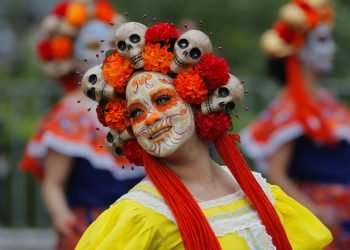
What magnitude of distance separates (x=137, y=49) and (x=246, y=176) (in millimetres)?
581

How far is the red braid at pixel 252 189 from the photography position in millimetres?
4277

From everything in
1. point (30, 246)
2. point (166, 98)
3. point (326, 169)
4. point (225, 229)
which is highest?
point (166, 98)

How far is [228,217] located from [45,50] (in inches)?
111

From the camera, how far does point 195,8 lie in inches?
414

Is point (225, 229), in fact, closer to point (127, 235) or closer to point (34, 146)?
point (127, 235)

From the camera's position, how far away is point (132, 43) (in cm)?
423

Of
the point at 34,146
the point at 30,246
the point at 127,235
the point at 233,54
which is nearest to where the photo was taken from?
the point at 127,235

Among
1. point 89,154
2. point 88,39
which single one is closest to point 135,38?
point 89,154

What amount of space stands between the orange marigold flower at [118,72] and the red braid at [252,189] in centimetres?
39

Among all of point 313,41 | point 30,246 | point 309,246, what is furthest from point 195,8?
point 309,246

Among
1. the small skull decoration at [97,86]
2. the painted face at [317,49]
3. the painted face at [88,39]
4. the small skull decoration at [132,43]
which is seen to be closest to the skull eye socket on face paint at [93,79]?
the small skull decoration at [97,86]

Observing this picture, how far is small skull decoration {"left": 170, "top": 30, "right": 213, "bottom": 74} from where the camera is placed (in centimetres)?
421

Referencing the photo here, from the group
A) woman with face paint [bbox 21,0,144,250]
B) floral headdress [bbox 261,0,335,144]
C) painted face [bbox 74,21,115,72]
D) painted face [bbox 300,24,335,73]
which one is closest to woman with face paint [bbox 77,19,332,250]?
woman with face paint [bbox 21,0,144,250]

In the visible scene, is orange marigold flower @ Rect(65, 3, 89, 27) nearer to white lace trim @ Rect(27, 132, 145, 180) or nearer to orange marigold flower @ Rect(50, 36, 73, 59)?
orange marigold flower @ Rect(50, 36, 73, 59)
